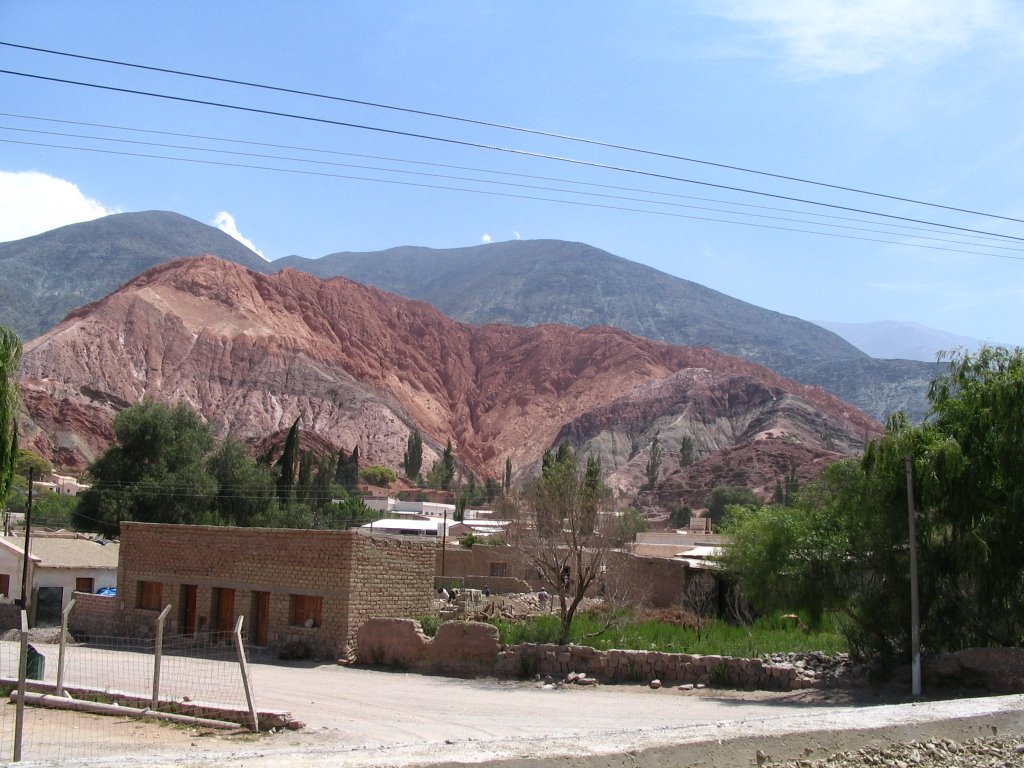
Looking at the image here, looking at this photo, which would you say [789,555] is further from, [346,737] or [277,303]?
[277,303]

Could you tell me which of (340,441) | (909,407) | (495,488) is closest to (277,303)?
(340,441)

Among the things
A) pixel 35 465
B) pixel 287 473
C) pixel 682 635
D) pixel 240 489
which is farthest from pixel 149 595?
pixel 35 465

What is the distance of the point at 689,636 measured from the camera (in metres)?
22.8

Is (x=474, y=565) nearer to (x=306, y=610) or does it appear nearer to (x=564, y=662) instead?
(x=306, y=610)

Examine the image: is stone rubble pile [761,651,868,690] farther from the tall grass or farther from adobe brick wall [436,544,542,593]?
adobe brick wall [436,544,542,593]

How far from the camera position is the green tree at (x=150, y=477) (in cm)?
5475

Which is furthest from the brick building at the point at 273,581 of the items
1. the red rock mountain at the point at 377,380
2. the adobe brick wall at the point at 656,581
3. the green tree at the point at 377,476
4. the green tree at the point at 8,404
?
the green tree at the point at 377,476

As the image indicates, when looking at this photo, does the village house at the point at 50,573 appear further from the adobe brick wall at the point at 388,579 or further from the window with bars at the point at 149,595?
the adobe brick wall at the point at 388,579

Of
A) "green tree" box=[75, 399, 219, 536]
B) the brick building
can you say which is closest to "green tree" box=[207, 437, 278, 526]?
"green tree" box=[75, 399, 219, 536]

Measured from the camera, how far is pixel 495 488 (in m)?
109

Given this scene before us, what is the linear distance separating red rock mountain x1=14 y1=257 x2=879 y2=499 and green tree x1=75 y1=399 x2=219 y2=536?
41495 millimetres

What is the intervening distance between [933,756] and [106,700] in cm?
1424

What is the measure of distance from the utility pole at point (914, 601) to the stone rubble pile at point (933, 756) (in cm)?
924

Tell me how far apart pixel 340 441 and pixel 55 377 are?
35831mm
